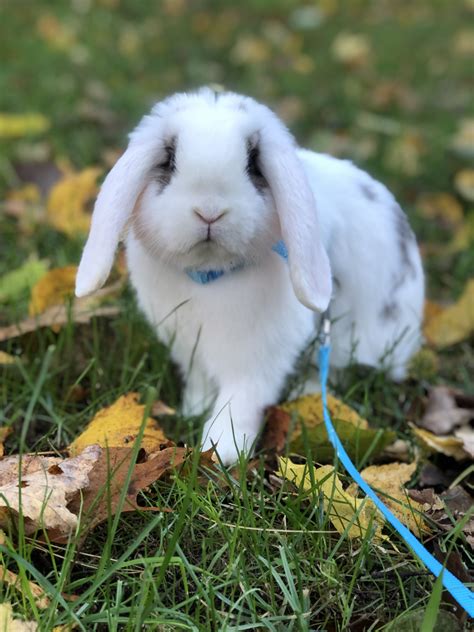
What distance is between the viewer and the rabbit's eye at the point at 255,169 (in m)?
1.77

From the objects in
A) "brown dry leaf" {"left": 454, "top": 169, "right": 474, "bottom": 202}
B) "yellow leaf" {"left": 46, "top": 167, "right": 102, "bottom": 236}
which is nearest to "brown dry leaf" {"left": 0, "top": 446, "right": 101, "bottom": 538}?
"yellow leaf" {"left": 46, "top": 167, "right": 102, "bottom": 236}

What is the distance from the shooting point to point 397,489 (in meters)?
1.89

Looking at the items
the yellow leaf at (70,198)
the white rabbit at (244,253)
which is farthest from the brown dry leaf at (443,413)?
the yellow leaf at (70,198)

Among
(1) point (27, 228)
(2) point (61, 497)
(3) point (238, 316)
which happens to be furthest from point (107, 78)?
(2) point (61, 497)

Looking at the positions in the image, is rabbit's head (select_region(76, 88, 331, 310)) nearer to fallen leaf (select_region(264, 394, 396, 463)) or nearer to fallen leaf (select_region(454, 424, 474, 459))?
fallen leaf (select_region(264, 394, 396, 463))

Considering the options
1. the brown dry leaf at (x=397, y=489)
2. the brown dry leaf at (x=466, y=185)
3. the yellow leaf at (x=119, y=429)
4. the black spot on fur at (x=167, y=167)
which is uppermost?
the black spot on fur at (x=167, y=167)

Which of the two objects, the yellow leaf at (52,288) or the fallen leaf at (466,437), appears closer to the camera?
the fallen leaf at (466,437)

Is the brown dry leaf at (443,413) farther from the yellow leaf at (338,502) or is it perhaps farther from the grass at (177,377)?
the yellow leaf at (338,502)

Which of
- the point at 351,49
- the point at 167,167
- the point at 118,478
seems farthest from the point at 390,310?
the point at 351,49

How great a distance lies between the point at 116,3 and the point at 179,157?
17.3 ft

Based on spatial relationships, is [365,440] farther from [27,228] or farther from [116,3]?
[116,3]

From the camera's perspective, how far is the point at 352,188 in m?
2.35

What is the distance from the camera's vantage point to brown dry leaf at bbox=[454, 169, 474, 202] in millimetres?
3863

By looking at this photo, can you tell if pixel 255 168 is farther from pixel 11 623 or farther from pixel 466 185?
pixel 466 185
